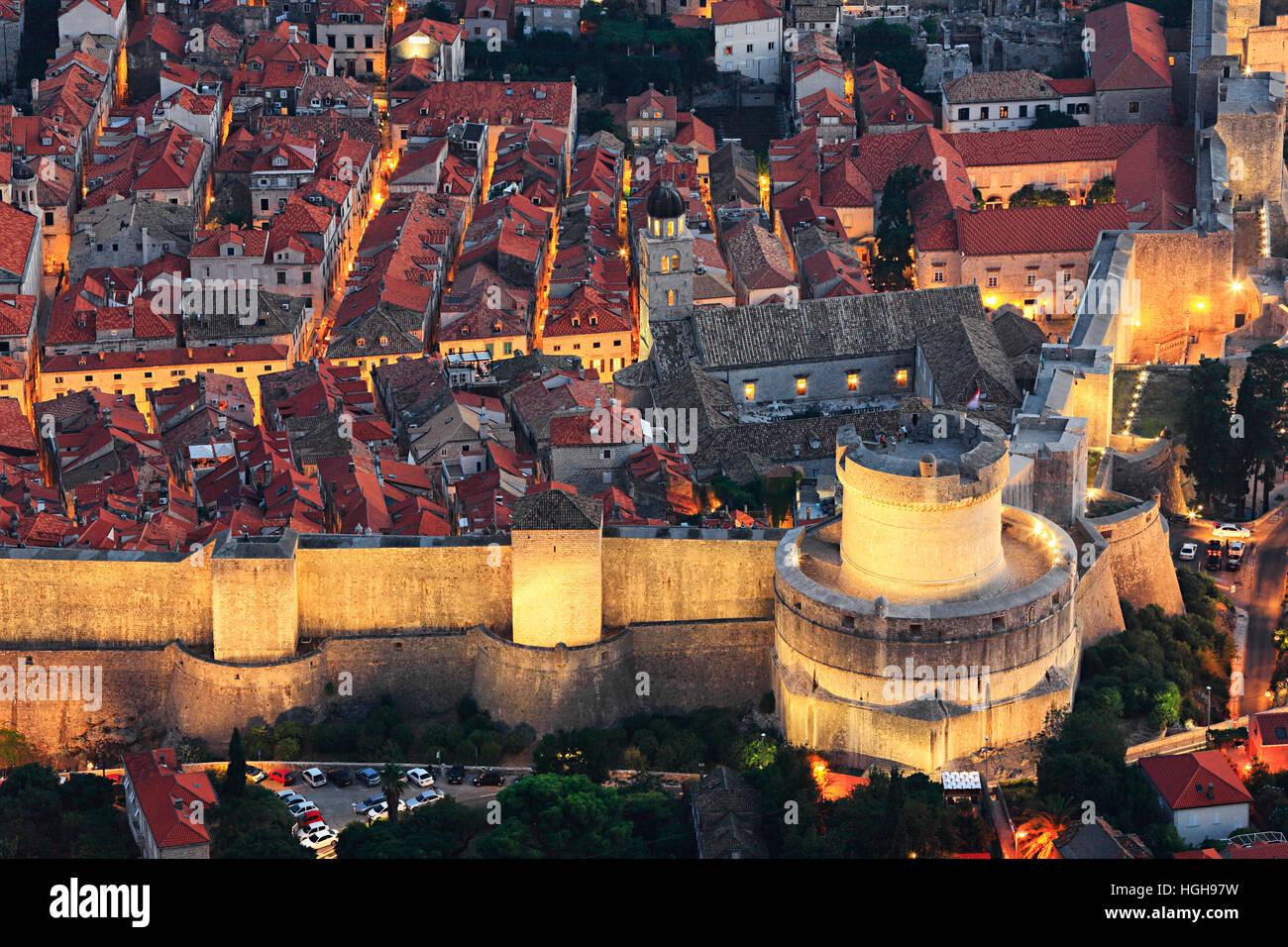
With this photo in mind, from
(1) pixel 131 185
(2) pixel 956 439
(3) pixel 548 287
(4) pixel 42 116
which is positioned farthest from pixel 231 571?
(4) pixel 42 116

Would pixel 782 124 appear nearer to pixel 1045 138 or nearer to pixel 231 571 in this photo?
pixel 1045 138

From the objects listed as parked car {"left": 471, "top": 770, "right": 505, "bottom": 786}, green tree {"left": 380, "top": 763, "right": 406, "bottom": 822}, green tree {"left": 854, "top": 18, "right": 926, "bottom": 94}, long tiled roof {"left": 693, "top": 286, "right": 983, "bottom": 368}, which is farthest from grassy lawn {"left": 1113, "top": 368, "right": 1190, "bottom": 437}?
green tree {"left": 854, "top": 18, "right": 926, "bottom": 94}

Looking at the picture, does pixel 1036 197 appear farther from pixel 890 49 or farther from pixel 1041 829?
pixel 1041 829

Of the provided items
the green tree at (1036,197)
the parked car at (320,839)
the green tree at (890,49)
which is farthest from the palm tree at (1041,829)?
the green tree at (890,49)

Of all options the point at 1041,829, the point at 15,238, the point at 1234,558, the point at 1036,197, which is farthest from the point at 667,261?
the point at 1041,829

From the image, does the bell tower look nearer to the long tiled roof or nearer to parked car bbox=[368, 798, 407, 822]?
the long tiled roof

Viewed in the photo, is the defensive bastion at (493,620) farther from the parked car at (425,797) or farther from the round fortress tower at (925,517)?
the parked car at (425,797)
